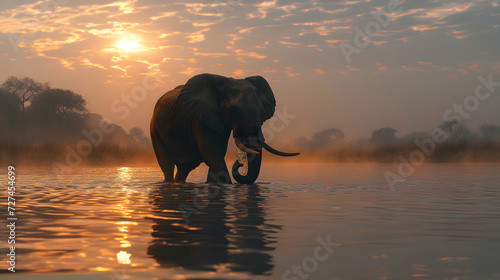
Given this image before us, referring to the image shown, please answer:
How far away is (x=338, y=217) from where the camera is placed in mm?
7930

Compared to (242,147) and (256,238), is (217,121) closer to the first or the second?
(242,147)

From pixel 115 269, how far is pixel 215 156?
9.74 meters

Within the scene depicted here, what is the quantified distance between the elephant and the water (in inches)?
135

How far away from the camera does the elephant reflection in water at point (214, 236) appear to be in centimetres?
475

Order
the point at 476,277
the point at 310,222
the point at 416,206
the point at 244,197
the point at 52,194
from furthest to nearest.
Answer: the point at 52,194 < the point at 244,197 < the point at 416,206 < the point at 310,222 < the point at 476,277

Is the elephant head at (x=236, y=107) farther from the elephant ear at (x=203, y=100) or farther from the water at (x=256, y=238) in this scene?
the water at (x=256, y=238)

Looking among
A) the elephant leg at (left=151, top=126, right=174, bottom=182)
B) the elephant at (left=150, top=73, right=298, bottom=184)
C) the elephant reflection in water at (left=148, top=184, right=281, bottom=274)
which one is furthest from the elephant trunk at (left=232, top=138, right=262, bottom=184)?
the elephant reflection in water at (left=148, top=184, right=281, bottom=274)

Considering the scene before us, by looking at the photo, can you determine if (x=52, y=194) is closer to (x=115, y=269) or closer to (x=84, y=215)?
(x=84, y=215)

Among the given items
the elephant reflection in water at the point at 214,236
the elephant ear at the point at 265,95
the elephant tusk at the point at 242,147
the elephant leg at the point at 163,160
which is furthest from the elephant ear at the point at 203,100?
the elephant reflection in water at the point at 214,236

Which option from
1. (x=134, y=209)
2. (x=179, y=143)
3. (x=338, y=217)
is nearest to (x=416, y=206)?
(x=338, y=217)

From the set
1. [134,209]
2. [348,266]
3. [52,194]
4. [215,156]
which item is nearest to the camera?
[348,266]

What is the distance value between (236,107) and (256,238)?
26.5 ft

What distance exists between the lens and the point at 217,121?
1436cm

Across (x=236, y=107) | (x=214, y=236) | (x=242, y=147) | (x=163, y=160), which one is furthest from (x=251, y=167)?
(x=214, y=236)
